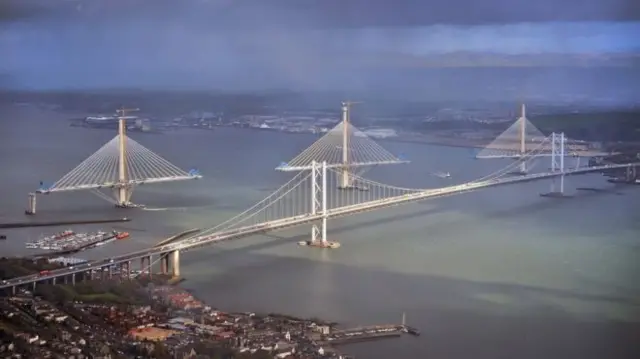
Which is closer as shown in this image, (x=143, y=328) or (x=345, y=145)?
(x=143, y=328)

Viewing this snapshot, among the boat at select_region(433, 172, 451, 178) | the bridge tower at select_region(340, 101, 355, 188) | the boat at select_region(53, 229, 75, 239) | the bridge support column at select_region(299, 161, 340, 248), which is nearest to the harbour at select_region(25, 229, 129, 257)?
the boat at select_region(53, 229, 75, 239)

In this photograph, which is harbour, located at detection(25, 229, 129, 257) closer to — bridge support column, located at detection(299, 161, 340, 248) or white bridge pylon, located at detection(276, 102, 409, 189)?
bridge support column, located at detection(299, 161, 340, 248)

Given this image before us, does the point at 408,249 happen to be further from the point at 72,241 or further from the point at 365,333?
the point at 72,241

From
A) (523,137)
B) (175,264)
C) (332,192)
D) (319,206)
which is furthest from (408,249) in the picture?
(523,137)

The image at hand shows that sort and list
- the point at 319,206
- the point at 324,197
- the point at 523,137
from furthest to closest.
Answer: the point at 523,137
the point at 319,206
the point at 324,197

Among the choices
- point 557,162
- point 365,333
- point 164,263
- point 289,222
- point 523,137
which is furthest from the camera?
point 557,162

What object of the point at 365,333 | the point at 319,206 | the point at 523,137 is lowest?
the point at 365,333

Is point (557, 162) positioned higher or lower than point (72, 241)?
higher
